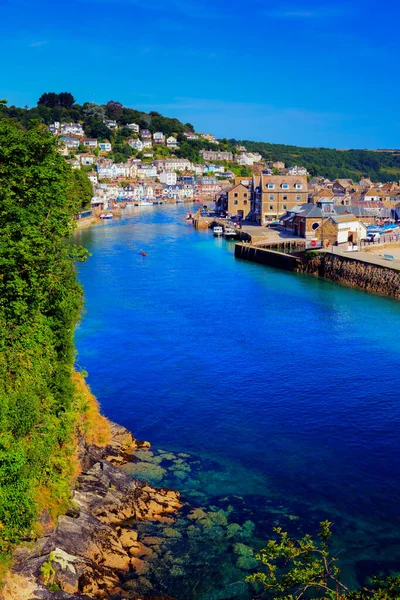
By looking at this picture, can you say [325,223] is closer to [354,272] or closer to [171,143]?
[354,272]

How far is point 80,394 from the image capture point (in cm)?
1409

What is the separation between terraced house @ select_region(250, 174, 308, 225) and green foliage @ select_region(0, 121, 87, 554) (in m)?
44.0

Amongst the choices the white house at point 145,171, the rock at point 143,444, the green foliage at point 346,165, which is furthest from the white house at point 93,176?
the rock at point 143,444

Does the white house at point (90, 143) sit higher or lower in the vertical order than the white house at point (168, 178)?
higher

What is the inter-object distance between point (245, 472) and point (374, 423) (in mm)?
4262

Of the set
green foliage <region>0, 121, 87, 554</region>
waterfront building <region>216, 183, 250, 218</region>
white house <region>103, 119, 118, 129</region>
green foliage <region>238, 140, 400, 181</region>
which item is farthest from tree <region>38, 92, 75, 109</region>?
green foliage <region>0, 121, 87, 554</region>

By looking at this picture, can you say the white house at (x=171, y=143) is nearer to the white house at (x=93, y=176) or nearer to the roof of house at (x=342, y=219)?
the white house at (x=93, y=176)

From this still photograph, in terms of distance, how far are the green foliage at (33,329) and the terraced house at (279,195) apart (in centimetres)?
4395

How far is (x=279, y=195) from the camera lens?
58094 millimetres

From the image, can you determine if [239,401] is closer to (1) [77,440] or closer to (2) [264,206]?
(1) [77,440]

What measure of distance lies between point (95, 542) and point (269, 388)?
8.97 m

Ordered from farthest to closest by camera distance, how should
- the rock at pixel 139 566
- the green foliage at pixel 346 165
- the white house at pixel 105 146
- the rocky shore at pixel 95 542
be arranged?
the green foliage at pixel 346 165 < the white house at pixel 105 146 < the rock at pixel 139 566 < the rocky shore at pixel 95 542

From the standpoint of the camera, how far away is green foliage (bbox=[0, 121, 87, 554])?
9133 millimetres

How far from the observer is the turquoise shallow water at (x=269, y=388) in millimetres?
12125
